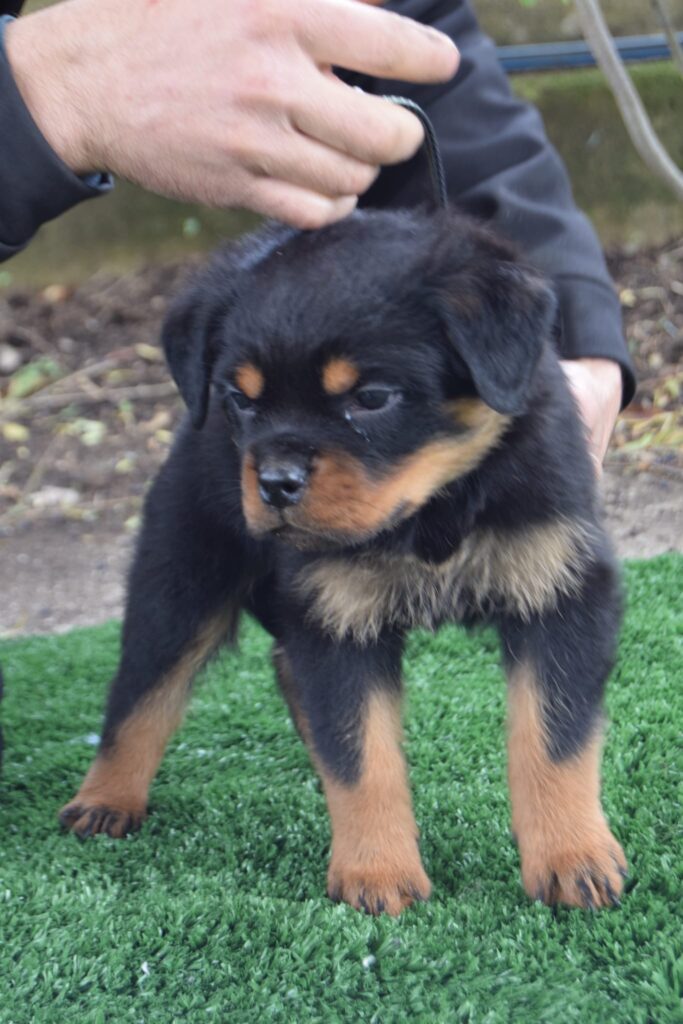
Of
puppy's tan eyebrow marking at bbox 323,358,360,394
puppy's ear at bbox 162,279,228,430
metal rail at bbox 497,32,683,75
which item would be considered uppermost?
puppy's tan eyebrow marking at bbox 323,358,360,394

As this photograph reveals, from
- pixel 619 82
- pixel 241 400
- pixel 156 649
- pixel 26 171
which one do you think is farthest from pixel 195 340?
pixel 619 82

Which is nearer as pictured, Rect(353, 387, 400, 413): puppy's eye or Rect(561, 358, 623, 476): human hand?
Rect(353, 387, 400, 413): puppy's eye

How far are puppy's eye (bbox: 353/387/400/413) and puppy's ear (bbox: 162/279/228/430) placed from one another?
0.34m

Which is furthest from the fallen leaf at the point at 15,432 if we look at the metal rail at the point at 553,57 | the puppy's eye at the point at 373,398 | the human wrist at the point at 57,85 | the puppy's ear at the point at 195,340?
the puppy's eye at the point at 373,398

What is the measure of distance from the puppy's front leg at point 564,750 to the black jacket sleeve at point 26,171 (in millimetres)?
1026

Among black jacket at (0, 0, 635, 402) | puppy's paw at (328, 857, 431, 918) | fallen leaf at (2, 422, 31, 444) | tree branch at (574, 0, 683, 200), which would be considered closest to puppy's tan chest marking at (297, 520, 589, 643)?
puppy's paw at (328, 857, 431, 918)

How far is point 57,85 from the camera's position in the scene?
6.53 ft

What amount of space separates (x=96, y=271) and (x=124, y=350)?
0.70 meters

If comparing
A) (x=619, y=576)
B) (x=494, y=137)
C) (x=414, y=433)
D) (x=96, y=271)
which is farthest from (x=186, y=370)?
(x=96, y=271)

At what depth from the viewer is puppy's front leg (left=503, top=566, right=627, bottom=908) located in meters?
2.01

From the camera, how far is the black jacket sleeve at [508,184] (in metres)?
2.89

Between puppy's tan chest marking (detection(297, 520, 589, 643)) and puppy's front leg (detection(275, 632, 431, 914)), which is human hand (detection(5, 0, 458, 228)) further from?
puppy's front leg (detection(275, 632, 431, 914))

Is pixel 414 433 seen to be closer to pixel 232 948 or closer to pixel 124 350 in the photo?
pixel 232 948

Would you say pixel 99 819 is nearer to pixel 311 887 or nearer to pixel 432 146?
pixel 311 887
